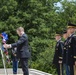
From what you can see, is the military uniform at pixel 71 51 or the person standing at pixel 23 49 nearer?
the military uniform at pixel 71 51

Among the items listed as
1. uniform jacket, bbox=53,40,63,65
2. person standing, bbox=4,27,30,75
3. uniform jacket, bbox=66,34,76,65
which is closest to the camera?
uniform jacket, bbox=66,34,76,65

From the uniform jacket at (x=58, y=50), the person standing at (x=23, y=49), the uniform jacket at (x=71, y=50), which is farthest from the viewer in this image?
the uniform jacket at (x=58, y=50)

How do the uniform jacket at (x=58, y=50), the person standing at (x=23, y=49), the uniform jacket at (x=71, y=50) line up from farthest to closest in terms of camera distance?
the uniform jacket at (x=58, y=50)
the person standing at (x=23, y=49)
the uniform jacket at (x=71, y=50)

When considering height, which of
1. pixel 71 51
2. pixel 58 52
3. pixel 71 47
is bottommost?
pixel 58 52

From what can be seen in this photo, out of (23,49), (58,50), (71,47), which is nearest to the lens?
(71,47)

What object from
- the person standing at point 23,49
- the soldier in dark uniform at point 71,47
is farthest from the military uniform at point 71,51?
the person standing at point 23,49

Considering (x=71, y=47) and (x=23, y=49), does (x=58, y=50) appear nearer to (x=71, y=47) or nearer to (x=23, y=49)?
(x=23, y=49)

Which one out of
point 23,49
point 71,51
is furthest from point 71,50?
point 23,49

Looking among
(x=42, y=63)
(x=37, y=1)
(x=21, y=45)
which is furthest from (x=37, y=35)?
(x=21, y=45)

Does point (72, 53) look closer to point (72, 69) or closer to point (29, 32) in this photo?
point (72, 69)

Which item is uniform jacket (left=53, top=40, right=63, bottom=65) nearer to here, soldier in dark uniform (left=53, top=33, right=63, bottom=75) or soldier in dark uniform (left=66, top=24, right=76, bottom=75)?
soldier in dark uniform (left=53, top=33, right=63, bottom=75)

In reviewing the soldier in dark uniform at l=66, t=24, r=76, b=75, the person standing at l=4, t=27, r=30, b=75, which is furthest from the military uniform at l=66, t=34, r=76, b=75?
the person standing at l=4, t=27, r=30, b=75

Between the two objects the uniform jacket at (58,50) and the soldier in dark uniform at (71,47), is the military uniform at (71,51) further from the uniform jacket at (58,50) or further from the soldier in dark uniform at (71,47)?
the uniform jacket at (58,50)

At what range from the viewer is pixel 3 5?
26047 mm
